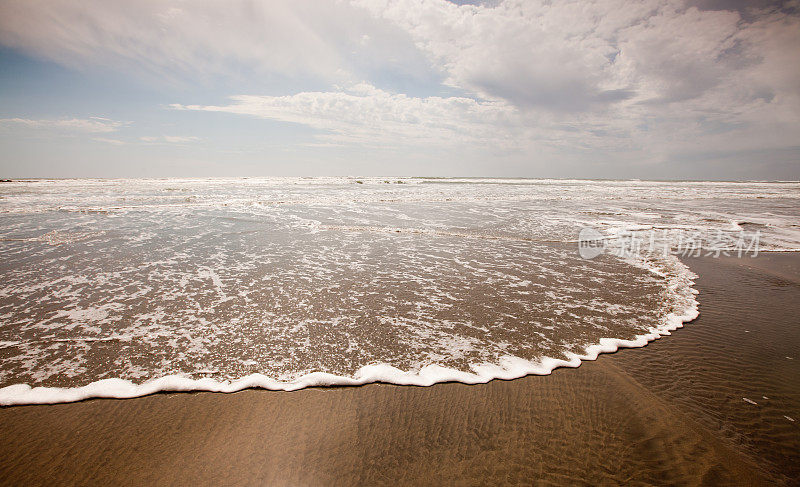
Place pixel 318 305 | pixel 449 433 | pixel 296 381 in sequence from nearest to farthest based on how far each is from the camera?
pixel 449 433 → pixel 296 381 → pixel 318 305

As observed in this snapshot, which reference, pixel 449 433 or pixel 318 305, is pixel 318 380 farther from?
pixel 318 305

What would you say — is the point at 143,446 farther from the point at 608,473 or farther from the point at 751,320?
the point at 751,320

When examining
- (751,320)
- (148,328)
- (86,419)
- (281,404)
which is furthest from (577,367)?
(148,328)

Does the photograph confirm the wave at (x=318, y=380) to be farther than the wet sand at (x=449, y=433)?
Yes

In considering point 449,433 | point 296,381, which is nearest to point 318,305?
point 296,381

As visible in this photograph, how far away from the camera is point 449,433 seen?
241 centimetres

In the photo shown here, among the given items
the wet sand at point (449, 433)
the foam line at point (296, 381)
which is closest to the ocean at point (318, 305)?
the foam line at point (296, 381)

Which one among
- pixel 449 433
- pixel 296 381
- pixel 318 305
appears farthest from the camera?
pixel 318 305

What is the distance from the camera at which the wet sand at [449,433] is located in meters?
2.08

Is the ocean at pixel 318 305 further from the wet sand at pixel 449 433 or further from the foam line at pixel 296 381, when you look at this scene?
the wet sand at pixel 449 433

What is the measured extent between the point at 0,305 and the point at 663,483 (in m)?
7.72

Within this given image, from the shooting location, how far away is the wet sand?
2080mm

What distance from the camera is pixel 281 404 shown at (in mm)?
2662

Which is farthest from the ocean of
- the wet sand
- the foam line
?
the wet sand
